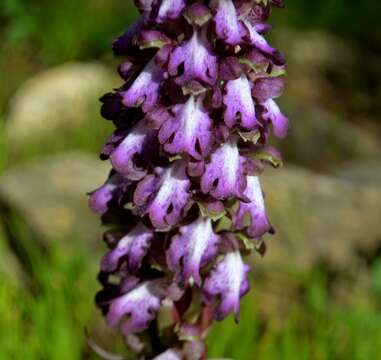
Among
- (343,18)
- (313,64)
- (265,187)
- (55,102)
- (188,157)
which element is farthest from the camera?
(343,18)

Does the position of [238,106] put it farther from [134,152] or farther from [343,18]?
[343,18]

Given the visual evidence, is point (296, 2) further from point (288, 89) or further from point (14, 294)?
point (14, 294)

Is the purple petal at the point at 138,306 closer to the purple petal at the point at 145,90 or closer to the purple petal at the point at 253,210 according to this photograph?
the purple petal at the point at 253,210

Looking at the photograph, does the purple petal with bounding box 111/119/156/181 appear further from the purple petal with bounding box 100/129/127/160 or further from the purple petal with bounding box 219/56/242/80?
the purple petal with bounding box 219/56/242/80

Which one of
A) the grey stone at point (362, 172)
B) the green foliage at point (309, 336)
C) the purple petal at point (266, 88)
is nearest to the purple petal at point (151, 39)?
the purple petal at point (266, 88)

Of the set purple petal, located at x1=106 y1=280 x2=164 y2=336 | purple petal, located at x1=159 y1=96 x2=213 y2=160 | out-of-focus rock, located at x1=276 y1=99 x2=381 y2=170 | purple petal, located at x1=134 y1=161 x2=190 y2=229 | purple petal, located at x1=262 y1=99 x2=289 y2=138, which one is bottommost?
out-of-focus rock, located at x1=276 y1=99 x2=381 y2=170

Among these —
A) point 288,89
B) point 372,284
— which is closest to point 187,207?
point 372,284

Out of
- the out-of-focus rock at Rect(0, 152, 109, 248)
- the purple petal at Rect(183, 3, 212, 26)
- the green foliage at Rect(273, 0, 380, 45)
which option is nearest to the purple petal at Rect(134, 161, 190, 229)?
the purple petal at Rect(183, 3, 212, 26)

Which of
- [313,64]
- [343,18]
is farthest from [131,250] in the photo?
[343,18]
